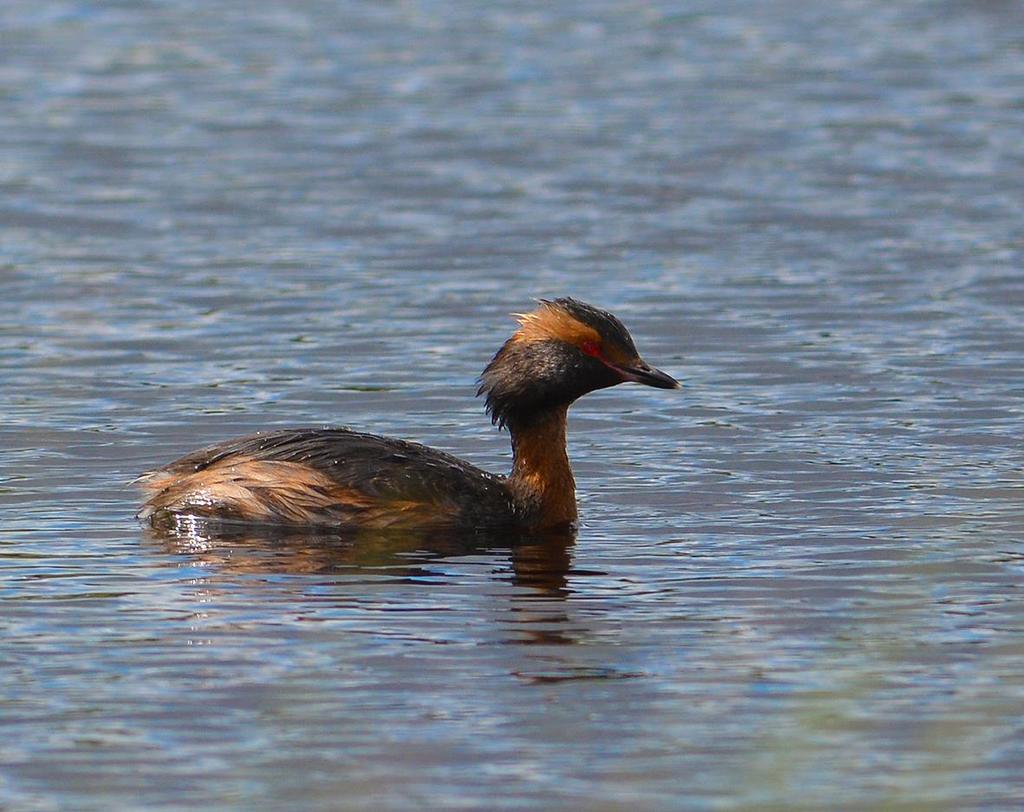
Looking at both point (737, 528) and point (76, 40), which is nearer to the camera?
point (737, 528)

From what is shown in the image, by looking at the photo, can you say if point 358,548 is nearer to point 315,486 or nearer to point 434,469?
point 315,486

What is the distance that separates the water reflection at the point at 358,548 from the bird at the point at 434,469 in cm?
6

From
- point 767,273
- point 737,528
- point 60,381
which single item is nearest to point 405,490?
point 737,528

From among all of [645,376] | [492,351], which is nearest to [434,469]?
[645,376]

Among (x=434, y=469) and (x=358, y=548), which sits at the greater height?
(x=434, y=469)

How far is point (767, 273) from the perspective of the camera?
16.7 m

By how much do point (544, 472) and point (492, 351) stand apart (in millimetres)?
3753

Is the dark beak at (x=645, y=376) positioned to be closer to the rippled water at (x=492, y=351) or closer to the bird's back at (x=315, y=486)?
the rippled water at (x=492, y=351)

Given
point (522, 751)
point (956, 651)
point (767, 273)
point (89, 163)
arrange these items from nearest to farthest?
point (522, 751) < point (956, 651) < point (767, 273) < point (89, 163)

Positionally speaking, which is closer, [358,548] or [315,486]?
[358,548]

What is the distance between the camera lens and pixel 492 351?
48.1ft

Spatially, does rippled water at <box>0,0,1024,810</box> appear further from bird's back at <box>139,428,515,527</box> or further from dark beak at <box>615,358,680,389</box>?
dark beak at <box>615,358,680,389</box>

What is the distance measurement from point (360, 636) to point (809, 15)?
20208 millimetres

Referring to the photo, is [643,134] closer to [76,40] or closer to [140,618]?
[76,40]
